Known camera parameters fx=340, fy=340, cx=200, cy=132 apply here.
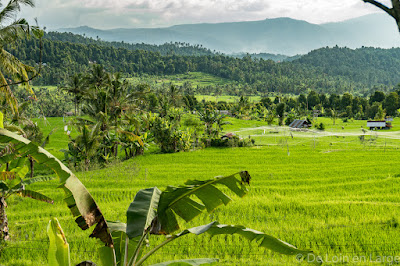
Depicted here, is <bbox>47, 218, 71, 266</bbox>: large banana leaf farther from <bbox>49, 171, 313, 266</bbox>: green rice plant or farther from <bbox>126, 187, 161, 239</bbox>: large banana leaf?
<bbox>126, 187, 161, 239</bbox>: large banana leaf

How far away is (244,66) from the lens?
126562mm

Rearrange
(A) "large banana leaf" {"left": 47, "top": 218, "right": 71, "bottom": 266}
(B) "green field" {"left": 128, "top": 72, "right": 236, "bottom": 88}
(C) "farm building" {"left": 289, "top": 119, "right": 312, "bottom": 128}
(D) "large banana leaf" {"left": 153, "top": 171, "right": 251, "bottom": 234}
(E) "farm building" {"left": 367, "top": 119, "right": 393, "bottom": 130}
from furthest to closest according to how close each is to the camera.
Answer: (B) "green field" {"left": 128, "top": 72, "right": 236, "bottom": 88} < (C) "farm building" {"left": 289, "top": 119, "right": 312, "bottom": 128} < (E) "farm building" {"left": 367, "top": 119, "right": 393, "bottom": 130} < (D) "large banana leaf" {"left": 153, "top": 171, "right": 251, "bottom": 234} < (A) "large banana leaf" {"left": 47, "top": 218, "right": 71, "bottom": 266}

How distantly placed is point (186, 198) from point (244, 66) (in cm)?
12628

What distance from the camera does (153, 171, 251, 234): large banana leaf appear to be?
377cm

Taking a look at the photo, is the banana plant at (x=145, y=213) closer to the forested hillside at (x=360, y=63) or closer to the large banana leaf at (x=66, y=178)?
the large banana leaf at (x=66, y=178)

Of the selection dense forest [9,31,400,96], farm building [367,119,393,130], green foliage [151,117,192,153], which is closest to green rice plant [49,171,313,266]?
green foliage [151,117,192,153]

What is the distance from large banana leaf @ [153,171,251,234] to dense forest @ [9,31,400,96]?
84211 millimetres

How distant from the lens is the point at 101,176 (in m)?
16.9

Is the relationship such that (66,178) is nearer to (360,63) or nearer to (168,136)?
(168,136)

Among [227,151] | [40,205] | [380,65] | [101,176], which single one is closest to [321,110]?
[227,151]

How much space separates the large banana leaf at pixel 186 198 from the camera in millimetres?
3773

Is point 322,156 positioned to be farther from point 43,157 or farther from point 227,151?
point 43,157

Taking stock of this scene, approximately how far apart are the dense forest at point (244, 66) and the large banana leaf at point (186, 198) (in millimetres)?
84211

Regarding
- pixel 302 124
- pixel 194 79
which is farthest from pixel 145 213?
pixel 194 79
